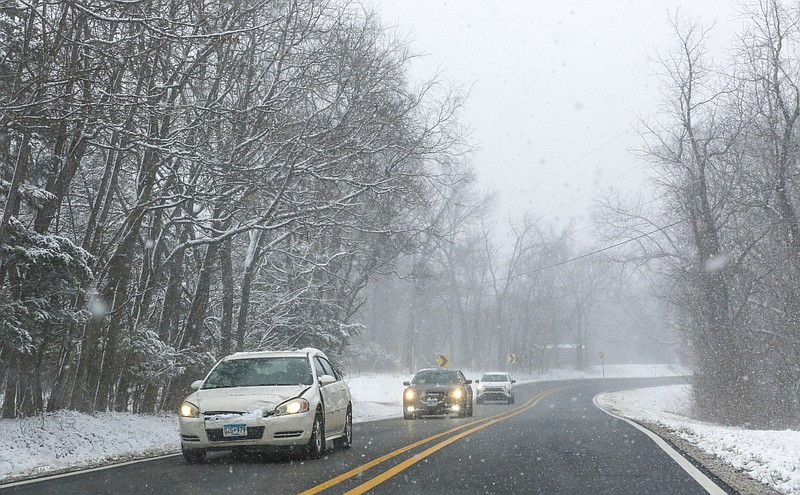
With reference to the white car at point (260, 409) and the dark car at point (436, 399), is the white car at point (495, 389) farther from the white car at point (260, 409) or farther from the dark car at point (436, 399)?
the white car at point (260, 409)

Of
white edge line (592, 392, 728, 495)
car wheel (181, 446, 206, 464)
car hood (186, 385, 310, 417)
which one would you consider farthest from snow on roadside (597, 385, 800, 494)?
car wheel (181, 446, 206, 464)

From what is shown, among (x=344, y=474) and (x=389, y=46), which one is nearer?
(x=344, y=474)

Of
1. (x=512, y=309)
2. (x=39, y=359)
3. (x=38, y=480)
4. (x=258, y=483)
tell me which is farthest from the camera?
(x=512, y=309)

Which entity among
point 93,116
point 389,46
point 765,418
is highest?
point 389,46

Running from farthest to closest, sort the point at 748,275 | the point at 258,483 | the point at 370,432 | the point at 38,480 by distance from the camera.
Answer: the point at 748,275
the point at 370,432
the point at 38,480
the point at 258,483

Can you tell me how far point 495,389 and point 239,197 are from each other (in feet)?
73.8

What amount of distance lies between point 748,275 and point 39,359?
26017 millimetres

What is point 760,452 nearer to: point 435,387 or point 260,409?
point 260,409

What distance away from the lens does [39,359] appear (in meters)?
13.1

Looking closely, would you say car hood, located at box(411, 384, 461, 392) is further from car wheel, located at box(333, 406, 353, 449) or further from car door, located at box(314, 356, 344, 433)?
car wheel, located at box(333, 406, 353, 449)

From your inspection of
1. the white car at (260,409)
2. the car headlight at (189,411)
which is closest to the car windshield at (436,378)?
the white car at (260,409)

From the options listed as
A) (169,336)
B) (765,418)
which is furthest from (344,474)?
(765,418)

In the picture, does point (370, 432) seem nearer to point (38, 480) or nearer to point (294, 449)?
point (294, 449)

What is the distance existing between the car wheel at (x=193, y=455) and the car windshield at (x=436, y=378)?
13504 millimetres
